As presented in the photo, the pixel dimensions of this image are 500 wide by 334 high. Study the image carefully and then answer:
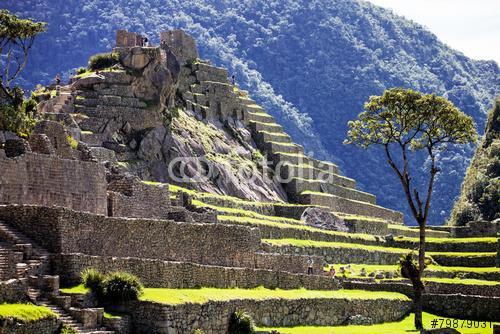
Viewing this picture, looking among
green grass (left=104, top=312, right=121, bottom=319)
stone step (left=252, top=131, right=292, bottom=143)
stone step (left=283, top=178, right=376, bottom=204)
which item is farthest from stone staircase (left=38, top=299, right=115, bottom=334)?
stone step (left=252, top=131, right=292, bottom=143)

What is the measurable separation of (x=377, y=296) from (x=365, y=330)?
24.6 ft

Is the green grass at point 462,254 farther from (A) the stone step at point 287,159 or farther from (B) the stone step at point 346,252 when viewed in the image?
(A) the stone step at point 287,159

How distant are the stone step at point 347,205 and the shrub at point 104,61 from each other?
21.4 metres

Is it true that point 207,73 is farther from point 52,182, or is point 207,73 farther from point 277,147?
point 52,182

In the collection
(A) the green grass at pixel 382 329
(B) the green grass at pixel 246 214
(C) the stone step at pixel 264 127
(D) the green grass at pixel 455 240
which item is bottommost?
(A) the green grass at pixel 382 329

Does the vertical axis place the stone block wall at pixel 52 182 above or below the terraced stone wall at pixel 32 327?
above

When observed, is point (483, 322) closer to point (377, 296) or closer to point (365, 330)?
point (377, 296)

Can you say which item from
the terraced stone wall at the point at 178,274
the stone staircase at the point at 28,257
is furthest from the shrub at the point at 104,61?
the stone staircase at the point at 28,257

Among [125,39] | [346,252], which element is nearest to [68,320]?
[346,252]

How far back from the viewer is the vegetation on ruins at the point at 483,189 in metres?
118

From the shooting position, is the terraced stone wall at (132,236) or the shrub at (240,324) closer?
the terraced stone wall at (132,236)

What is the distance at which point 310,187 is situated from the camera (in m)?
101

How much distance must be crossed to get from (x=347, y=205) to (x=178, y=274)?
189 feet

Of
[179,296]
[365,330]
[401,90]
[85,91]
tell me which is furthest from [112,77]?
[179,296]
